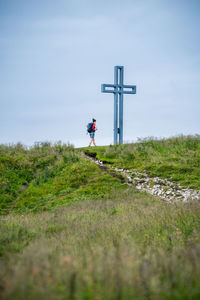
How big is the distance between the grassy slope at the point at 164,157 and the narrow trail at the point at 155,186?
555 millimetres

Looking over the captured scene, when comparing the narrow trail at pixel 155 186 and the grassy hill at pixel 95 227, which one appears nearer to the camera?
the grassy hill at pixel 95 227

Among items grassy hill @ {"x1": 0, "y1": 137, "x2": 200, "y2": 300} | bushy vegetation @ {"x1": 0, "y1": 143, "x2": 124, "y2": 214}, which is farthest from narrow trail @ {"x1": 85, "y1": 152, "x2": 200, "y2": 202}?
bushy vegetation @ {"x1": 0, "y1": 143, "x2": 124, "y2": 214}

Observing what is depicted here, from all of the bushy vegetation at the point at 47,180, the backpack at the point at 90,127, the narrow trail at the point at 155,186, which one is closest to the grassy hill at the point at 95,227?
the bushy vegetation at the point at 47,180

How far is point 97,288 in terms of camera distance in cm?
272

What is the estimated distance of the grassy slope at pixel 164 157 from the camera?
15.0 meters

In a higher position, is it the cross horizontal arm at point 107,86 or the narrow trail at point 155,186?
the cross horizontal arm at point 107,86

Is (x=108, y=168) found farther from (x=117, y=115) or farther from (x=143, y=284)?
(x=143, y=284)

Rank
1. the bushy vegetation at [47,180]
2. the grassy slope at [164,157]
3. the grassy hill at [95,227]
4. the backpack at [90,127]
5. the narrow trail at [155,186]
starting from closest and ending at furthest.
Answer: the grassy hill at [95,227], the narrow trail at [155,186], the bushy vegetation at [47,180], the grassy slope at [164,157], the backpack at [90,127]

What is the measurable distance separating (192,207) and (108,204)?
389 cm

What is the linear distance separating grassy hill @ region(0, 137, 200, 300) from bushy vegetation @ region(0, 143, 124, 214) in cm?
6

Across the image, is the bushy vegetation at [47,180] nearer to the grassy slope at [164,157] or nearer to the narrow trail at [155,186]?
the narrow trail at [155,186]

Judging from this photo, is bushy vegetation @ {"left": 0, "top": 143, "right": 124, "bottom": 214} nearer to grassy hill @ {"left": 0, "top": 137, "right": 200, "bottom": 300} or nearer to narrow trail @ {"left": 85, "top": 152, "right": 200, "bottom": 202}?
grassy hill @ {"left": 0, "top": 137, "right": 200, "bottom": 300}

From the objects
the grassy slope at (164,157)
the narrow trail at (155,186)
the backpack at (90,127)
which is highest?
the backpack at (90,127)

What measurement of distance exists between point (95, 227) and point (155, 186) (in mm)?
7010
